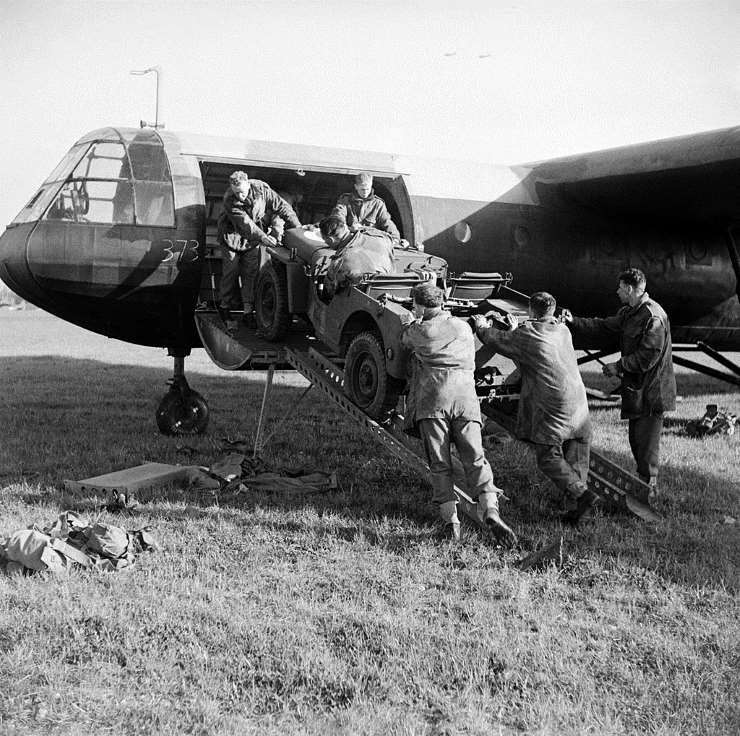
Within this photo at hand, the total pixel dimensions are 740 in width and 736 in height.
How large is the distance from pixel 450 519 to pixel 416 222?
18.1 feet

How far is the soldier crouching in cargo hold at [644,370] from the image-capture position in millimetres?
7609

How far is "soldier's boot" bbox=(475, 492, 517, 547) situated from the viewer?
20.7 ft

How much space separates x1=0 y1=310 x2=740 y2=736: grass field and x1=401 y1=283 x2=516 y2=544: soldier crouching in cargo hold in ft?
1.07

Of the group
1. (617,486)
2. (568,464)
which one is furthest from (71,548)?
(617,486)

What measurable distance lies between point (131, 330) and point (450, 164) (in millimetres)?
4898

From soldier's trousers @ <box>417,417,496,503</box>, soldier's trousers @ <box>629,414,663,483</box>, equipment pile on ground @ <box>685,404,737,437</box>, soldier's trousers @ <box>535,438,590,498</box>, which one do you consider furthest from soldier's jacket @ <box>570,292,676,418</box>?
equipment pile on ground @ <box>685,404,737,437</box>

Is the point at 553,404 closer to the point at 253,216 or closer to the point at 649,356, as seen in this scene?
the point at 649,356

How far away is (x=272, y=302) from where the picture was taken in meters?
8.87

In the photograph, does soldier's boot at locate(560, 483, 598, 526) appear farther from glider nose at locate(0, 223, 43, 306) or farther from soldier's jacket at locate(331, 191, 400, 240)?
glider nose at locate(0, 223, 43, 306)

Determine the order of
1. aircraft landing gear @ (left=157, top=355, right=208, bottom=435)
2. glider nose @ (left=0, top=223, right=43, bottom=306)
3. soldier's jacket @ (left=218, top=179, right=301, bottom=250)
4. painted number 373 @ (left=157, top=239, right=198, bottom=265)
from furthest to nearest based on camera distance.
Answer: aircraft landing gear @ (left=157, top=355, right=208, bottom=435) < painted number 373 @ (left=157, top=239, right=198, bottom=265) < glider nose @ (left=0, top=223, right=43, bottom=306) < soldier's jacket @ (left=218, top=179, right=301, bottom=250)

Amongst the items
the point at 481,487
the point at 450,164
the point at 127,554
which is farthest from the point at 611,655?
the point at 450,164

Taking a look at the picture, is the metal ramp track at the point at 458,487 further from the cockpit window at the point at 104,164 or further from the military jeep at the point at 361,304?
the cockpit window at the point at 104,164

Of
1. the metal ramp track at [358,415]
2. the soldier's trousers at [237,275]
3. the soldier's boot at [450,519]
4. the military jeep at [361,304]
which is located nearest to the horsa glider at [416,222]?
the soldier's trousers at [237,275]

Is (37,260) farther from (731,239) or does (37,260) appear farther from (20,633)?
(731,239)
